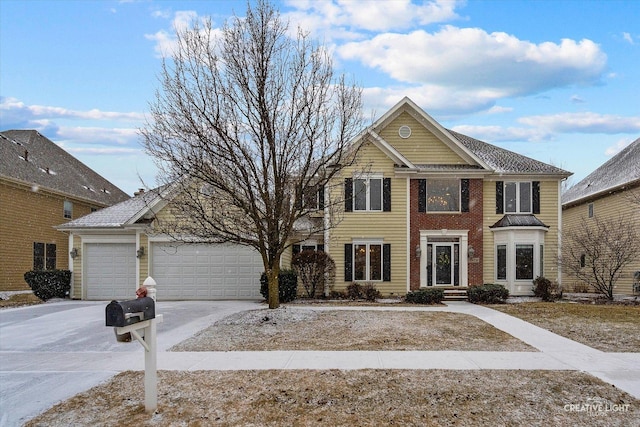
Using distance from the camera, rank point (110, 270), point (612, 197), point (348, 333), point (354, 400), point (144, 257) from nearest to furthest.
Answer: point (354, 400) < point (348, 333) < point (144, 257) < point (110, 270) < point (612, 197)

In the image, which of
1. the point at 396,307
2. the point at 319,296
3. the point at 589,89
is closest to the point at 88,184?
the point at 319,296

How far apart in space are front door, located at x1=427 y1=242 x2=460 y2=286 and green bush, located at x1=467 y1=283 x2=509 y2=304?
2262 millimetres

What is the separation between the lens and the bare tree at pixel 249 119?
41.3 ft

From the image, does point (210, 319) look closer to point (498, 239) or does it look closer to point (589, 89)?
point (498, 239)

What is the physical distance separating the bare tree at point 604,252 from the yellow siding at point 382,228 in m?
6.63

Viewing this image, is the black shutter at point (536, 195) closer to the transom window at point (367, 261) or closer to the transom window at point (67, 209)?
the transom window at point (367, 261)

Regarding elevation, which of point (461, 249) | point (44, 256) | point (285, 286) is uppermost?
point (461, 249)

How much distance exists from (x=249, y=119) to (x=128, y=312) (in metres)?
8.17

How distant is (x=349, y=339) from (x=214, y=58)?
25.7ft

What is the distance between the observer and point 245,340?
10656 mm

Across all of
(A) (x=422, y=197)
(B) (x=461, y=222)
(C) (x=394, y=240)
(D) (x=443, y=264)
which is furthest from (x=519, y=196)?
(C) (x=394, y=240)

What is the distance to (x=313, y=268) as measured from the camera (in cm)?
1962

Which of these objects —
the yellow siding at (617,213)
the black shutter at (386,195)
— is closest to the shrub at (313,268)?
the black shutter at (386,195)

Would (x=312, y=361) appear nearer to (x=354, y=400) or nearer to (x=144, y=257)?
(x=354, y=400)
